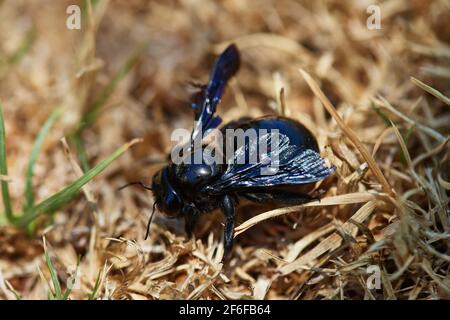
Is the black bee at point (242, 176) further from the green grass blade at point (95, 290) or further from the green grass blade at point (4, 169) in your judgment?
the green grass blade at point (4, 169)

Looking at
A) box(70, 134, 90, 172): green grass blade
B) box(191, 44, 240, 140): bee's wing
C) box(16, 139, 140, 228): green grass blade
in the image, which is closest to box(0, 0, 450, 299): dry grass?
box(70, 134, 90, 172): green grass blade

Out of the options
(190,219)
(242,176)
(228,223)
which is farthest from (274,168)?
(190,219)

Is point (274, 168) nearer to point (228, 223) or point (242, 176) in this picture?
point (242, 176)

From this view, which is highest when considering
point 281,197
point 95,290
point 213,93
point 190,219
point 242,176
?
point 213,93

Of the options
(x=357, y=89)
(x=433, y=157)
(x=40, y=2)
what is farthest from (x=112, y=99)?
(x=433, y=157)
